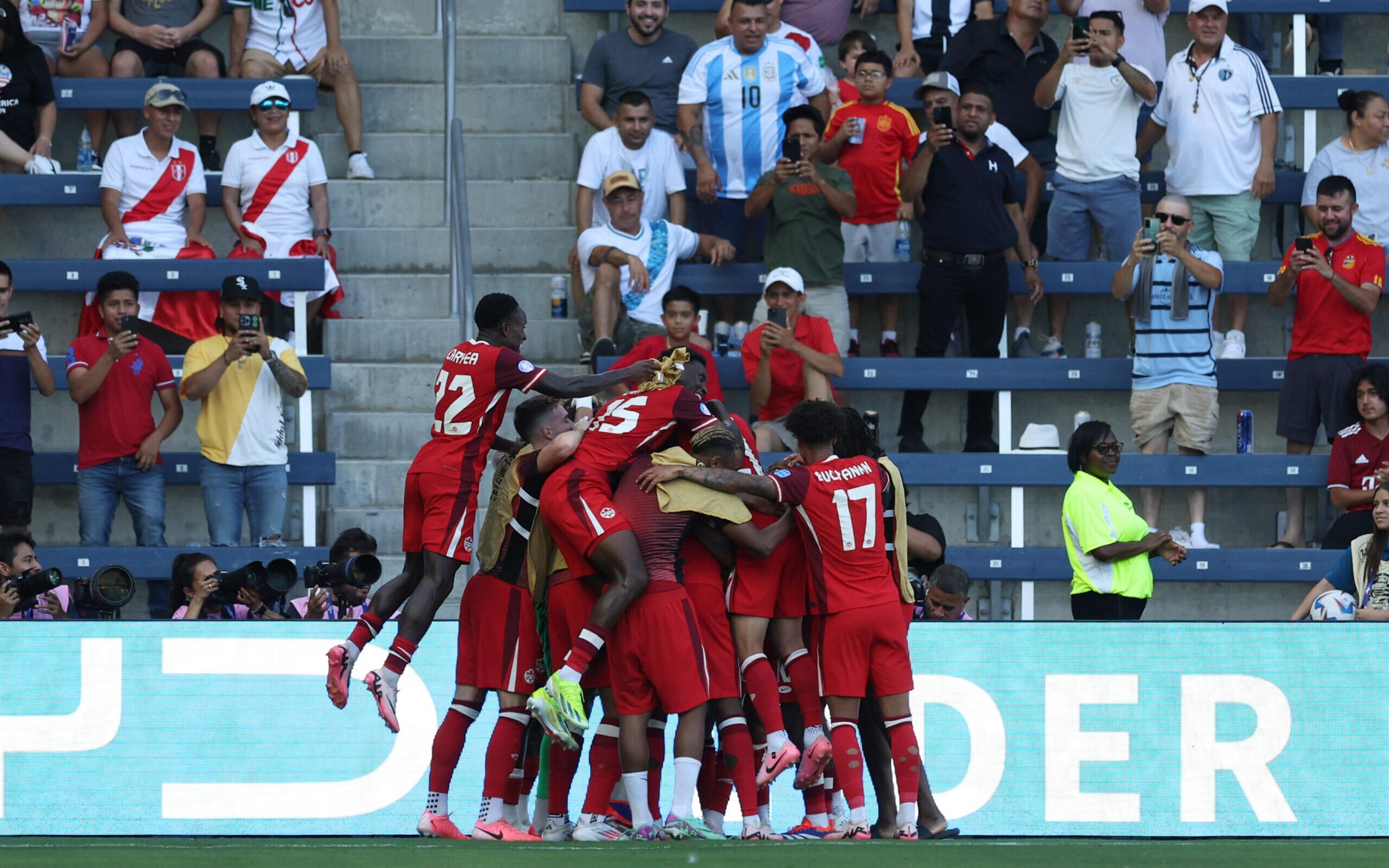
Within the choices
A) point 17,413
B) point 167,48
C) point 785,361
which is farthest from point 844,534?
point 167,48

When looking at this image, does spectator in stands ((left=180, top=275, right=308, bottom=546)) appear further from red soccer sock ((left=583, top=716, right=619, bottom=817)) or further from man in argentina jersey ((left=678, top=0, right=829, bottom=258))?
red soccer sock ((left=583, top=716, right=619, bottom=817))

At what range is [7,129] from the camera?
40.9 ft

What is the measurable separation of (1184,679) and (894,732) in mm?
1619

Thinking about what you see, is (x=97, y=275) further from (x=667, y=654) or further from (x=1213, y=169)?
(x=1213, y=169)

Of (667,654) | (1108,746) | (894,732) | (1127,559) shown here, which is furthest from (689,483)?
(1127,559)

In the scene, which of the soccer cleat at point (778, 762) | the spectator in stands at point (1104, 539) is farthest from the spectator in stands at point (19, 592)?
the spectator in stands at point (1104, 539)

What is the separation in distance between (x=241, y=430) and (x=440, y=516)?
3457 mm

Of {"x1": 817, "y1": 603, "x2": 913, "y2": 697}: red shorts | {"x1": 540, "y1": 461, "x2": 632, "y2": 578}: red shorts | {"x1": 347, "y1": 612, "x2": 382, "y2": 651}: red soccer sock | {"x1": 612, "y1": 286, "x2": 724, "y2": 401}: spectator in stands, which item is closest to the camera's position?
{"x1": 540, "y1": 461, "x2": 632, "y2": 578}: red shorts

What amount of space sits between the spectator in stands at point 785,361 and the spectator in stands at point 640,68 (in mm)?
2202

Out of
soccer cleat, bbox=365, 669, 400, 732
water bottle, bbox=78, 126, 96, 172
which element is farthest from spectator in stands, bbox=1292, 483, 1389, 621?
Answer: water bottle, bbox=78, 126, 96, 172

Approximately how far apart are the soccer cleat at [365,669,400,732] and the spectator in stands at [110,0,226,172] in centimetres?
632

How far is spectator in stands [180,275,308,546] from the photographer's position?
10.7 metres

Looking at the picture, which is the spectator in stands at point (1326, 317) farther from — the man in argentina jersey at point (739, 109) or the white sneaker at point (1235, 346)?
the man in argentina jersey at point (739, 109)

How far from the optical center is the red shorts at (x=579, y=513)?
23.9 ft
